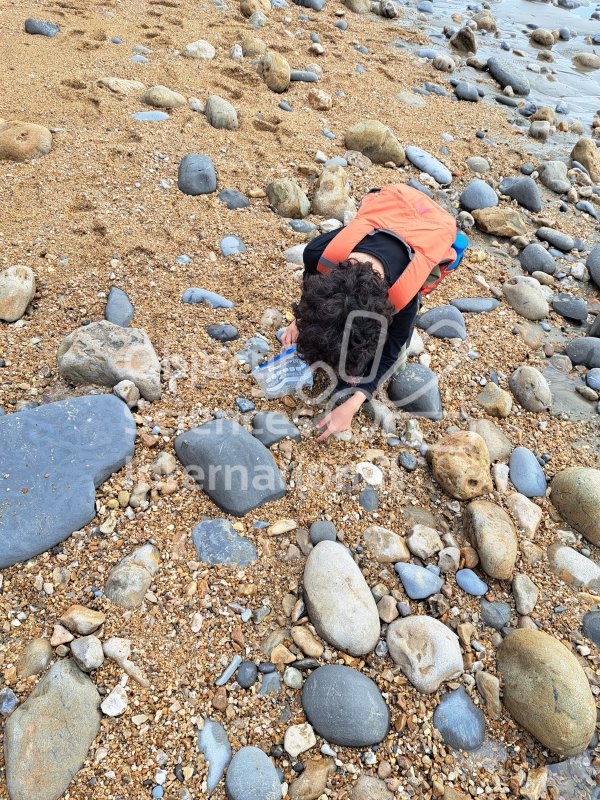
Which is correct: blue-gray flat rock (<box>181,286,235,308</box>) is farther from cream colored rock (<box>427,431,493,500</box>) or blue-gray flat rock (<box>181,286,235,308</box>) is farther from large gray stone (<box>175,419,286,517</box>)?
cream colored rock (<box>427,431,493,500</box>)

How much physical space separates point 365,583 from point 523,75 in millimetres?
6654

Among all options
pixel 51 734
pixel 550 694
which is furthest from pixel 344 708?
pixel 51 734

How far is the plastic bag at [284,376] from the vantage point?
2.57 metres

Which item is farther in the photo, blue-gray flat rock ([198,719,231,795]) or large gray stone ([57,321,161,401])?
large gray stone ([57,321,161,401])

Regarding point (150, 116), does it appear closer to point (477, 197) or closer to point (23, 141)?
point (23, 141)

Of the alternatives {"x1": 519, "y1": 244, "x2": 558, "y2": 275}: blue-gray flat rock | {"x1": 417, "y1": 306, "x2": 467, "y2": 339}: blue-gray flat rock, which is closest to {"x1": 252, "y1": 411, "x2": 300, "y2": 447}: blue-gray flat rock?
{"x1": 417, "y1": 306, "x2": 467, "y2": 339}: blue-gray flat rock

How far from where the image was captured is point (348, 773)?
5.38 ft

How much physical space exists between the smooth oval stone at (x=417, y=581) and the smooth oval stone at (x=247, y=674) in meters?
0.62

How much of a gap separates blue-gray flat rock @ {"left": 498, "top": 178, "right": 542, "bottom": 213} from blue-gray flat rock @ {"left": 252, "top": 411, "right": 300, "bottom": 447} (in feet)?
9.40

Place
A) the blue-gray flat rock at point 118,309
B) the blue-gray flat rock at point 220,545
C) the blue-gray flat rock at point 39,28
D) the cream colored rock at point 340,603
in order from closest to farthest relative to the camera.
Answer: the cream colored rock at point 340,603, the blue-gray flat rock at point 220,545, the blue-gray flat rock at point 118,309, the blue-gray flat rock at point 39,28

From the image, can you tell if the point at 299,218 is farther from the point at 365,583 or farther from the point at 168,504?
the point at 365,583

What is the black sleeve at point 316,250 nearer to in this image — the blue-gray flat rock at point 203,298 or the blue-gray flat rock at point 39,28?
the blue-gray flat rock at point 203,298

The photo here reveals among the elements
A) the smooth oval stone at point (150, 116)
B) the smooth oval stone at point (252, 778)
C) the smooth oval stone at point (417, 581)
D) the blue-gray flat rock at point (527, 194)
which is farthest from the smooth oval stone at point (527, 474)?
the smooth oval stone at point (150, 116)

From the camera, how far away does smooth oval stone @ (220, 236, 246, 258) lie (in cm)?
318
